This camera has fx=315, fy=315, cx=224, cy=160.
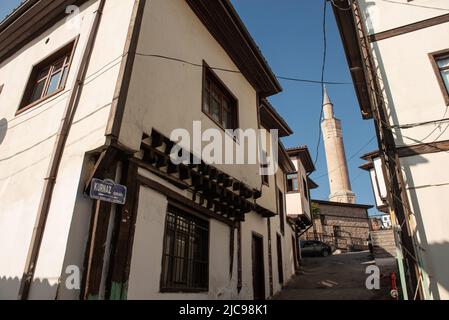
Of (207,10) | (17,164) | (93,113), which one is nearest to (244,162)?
(207,10)

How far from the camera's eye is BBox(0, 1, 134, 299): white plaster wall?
453 cm

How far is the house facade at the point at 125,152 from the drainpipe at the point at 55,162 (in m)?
0.02

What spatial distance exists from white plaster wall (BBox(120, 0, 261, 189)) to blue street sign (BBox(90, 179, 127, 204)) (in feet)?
2.33

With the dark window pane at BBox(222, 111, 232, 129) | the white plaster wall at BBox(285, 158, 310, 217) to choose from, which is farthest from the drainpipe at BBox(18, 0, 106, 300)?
the white plaster wall at BBox(285, 158, 310, 217)

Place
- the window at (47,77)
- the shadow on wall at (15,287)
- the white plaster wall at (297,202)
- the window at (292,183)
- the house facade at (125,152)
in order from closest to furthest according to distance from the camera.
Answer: the shadow on wall at (15,287) < the house facade at (125,152) < the window at (47,77) < the white plaster wall at (297,202) < the window at (292,183)

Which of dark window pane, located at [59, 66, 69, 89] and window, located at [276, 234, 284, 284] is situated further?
window, located at [276, 234, 284, 284]

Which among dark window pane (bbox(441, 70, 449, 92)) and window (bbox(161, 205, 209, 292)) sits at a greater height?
dark window pane (bbox(441, 70, 449, 92))

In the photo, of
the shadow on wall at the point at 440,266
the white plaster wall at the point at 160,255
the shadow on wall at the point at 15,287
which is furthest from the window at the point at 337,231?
the shadow on wall at the point at 15,287

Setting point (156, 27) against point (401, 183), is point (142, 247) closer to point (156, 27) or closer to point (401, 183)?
point (156, 27)

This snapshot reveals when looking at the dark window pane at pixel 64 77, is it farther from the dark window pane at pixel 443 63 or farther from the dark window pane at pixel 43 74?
the dark window pane at pixel 443 63

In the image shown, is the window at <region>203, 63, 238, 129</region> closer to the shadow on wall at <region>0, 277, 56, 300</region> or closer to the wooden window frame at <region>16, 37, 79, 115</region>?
the wooden window frame at <region>16, 37, 79, 115</region>

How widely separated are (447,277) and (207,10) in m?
8.19

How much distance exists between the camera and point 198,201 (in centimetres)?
719

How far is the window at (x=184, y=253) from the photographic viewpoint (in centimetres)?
598
